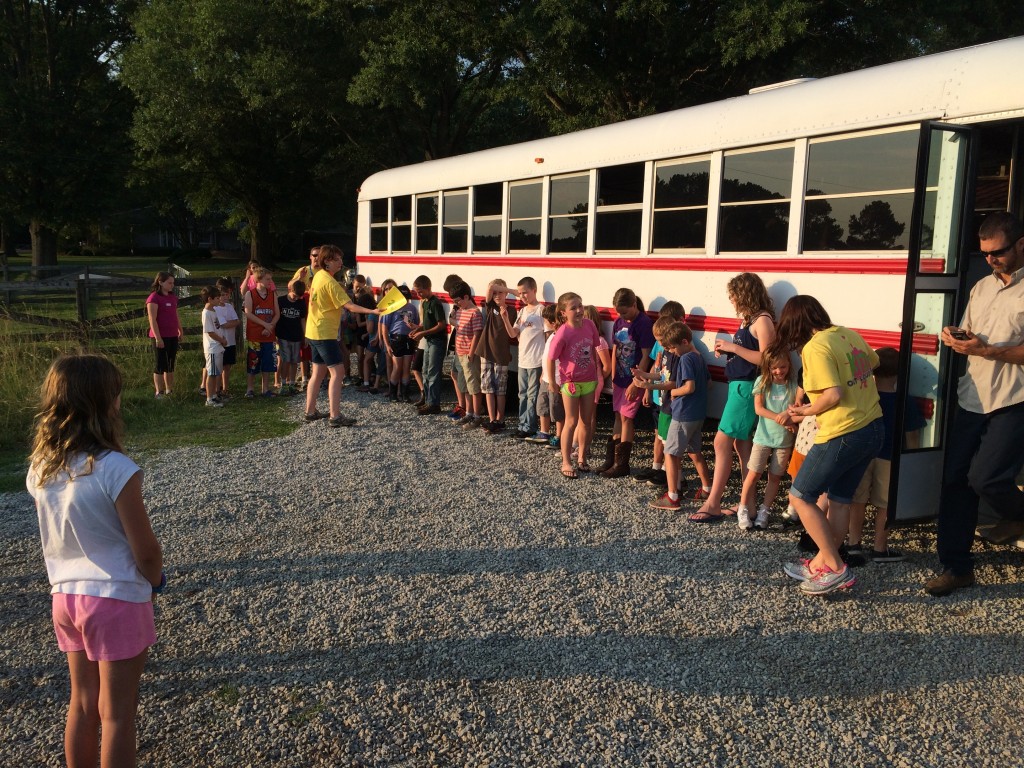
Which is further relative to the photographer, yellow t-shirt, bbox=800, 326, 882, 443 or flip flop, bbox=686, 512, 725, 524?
flip flop, bbox=686, 512, 725, 524

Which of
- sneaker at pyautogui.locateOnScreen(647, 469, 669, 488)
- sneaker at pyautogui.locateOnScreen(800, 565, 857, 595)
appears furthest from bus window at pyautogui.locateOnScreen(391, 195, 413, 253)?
sneaker at pyautogui.locateOnScreen(800, 565, 857, 595)

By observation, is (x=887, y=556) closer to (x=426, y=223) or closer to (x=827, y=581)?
(x=827, y=581)

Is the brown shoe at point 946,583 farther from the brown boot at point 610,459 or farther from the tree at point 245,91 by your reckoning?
the tree at point 245,91

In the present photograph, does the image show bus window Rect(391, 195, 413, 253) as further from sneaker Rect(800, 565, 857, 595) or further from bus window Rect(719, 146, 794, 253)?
sneaker Rect(800, 565, 857, 595)

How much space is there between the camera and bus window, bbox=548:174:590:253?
8227mm

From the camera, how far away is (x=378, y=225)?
12.6m

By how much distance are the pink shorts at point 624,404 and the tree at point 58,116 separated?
30684 mm

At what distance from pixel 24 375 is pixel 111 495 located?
28.3 feet

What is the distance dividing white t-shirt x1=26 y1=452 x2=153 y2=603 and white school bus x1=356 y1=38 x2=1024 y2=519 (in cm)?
405

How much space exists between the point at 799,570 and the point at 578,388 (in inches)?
106

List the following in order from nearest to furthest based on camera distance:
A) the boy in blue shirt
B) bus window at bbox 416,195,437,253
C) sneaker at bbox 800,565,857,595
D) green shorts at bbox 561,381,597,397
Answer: sneaker at bbox 800,565,857,595 → the boy in blue shirt → green shorts at bbox 561,381,597,397 → bus window at bbox 416,195,437,253

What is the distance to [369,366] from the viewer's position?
1148cm

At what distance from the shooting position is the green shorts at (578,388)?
715cm

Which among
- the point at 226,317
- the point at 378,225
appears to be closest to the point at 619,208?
the point at 226,317
